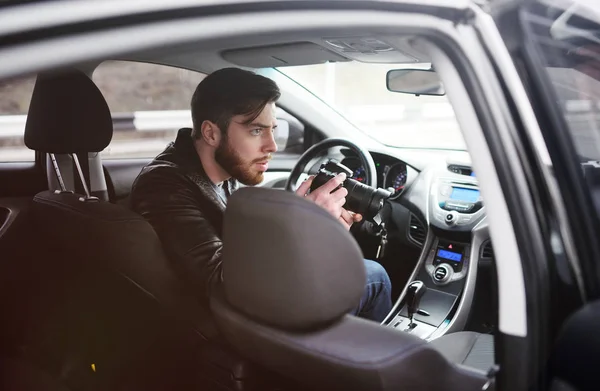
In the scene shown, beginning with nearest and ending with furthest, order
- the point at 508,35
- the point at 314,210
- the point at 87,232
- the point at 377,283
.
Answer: the point at 314,210, the point at 508,35, the point at 87,232, the point at 377,283

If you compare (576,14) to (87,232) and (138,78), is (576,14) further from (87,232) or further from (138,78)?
(138,78)

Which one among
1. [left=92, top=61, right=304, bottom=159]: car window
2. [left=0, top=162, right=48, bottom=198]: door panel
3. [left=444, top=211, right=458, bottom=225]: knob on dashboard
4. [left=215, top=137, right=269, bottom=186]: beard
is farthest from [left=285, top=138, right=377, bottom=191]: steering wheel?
[left=0, top=162, right=48, bottom=198]: door panel

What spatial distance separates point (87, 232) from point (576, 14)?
1606 mm

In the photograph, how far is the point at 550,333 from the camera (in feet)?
4.62

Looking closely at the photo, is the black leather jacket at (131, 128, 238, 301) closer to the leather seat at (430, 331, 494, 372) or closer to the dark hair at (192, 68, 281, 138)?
the dark hair at (192, 68, 281, 138)

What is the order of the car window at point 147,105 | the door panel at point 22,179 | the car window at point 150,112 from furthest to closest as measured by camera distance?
the car window at point 147,105 → the car window at point 150,112 → the door panel at point 22,179

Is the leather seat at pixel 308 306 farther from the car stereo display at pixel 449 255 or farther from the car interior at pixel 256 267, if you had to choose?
the car stereo display at pixel 449 255

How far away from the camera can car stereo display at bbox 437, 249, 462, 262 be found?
310 centimetres

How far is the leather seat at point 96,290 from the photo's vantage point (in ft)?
6.77

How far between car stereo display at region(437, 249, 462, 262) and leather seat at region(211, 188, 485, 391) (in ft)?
5.51

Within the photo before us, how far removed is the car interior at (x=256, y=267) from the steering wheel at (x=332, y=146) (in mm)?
11

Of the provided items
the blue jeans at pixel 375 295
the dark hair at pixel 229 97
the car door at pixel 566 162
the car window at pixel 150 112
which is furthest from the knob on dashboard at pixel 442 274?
the car door at pixel 566 162

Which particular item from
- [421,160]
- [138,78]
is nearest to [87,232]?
[421,160]

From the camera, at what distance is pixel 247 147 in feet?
8.63
